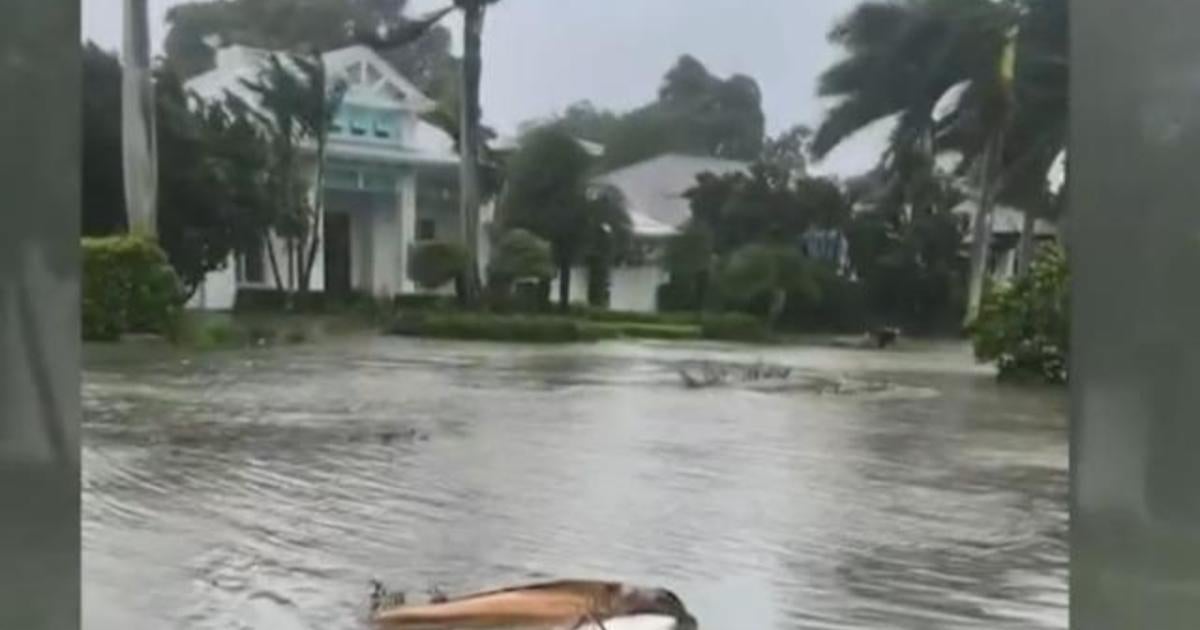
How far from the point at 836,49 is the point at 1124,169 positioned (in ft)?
0.94

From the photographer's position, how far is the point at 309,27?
129 cm

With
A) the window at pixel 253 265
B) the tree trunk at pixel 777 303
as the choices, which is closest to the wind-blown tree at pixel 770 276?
the tree trunk at pixel 777 303

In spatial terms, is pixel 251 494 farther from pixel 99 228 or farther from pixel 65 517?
pixel 99 228

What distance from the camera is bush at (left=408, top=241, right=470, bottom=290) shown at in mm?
1277

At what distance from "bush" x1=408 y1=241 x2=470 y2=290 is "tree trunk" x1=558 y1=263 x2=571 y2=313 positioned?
92mm

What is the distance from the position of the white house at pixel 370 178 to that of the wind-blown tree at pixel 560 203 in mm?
40

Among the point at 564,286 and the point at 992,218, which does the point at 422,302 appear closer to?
the point at 564,286

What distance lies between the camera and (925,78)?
122cm

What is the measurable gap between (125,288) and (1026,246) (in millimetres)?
868

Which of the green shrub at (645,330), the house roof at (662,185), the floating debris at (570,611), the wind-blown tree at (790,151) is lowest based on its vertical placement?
the floating debris at (570,611)

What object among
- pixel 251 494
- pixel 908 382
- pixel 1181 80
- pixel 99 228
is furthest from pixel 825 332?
pixel 99 228

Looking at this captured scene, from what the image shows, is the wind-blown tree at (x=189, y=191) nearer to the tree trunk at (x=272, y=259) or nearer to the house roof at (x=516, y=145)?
the tree trunk at (x=272, y=259)

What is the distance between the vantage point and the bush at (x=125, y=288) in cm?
127

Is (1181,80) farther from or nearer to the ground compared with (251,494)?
farther from the ground
